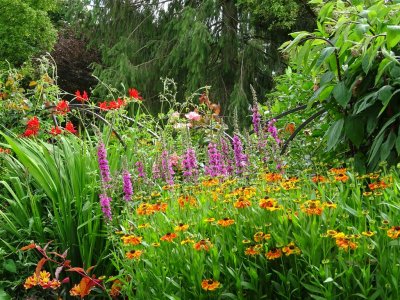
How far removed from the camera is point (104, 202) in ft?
8.68

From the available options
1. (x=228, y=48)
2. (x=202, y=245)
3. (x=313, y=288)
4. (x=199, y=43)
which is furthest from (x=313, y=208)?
(x=228, y=48)

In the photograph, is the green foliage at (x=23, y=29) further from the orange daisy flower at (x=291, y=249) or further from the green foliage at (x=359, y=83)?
the orange daisy flower at (x=291, y=249)

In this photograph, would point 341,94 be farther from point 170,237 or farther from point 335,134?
point 170,237

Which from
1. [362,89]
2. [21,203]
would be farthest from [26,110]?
[362,89]

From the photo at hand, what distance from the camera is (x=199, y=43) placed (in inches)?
444

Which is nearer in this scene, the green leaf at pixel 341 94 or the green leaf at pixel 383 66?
the green leaf at pixel 383 66

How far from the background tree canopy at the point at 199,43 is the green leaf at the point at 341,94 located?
28.1ft

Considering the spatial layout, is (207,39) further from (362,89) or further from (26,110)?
(362,89)

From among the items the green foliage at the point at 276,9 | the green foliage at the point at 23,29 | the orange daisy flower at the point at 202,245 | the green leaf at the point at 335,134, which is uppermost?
the green foliage at the point at 23,29

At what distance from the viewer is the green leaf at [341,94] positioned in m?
2.48

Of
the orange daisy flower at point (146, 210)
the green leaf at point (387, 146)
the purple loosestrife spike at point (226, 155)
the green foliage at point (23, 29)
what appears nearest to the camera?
the orange daisy flower at point (146, 210)

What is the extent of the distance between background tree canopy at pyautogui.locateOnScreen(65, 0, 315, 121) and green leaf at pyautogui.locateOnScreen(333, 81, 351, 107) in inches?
338

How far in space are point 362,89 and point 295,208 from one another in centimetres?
94

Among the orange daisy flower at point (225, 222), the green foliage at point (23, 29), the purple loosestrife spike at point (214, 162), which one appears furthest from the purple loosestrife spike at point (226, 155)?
the green foliage at point (23, 29)
